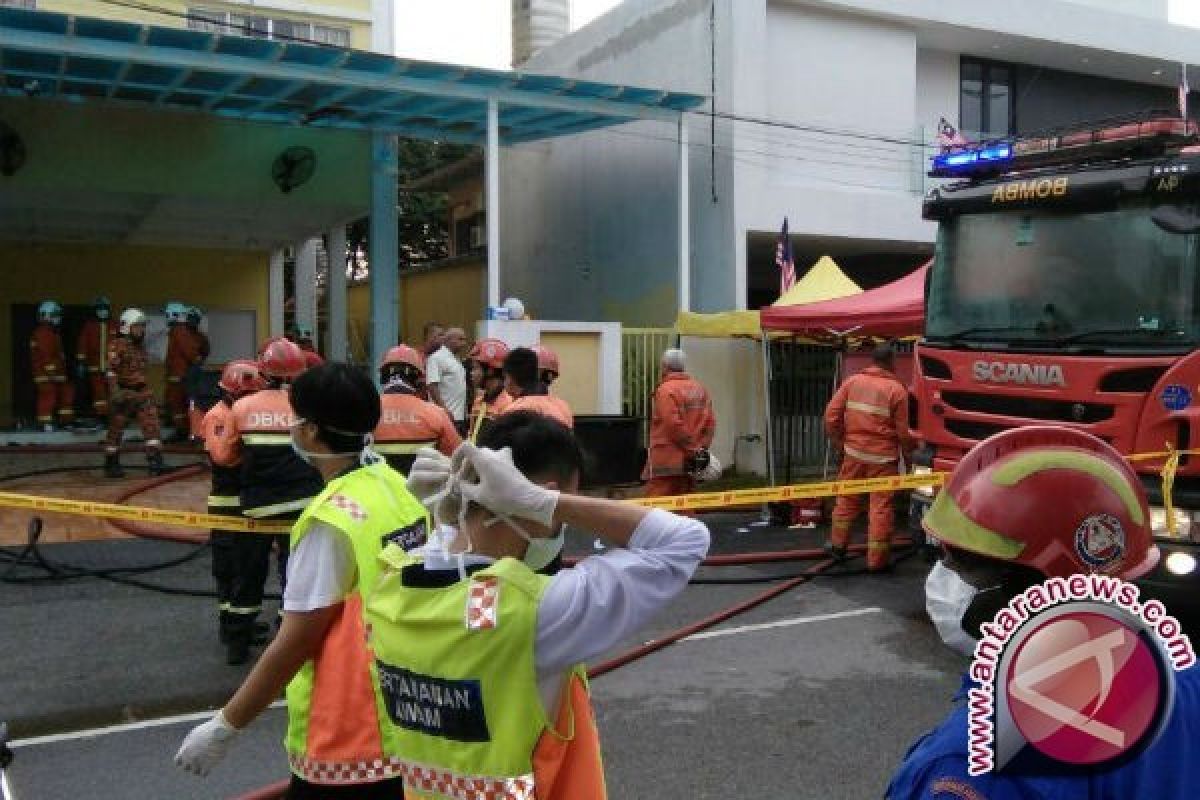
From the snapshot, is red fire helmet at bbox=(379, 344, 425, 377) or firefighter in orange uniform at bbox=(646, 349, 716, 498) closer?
red fire helmet at bbox=(379, 344, 425, 377)

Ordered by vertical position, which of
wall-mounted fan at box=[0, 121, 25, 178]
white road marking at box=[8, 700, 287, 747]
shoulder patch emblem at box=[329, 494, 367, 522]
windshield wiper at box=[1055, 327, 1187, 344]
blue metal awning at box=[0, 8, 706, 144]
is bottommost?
white road marking at box=[8, 700, 287, 747]

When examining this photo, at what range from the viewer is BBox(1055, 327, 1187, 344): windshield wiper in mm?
5855

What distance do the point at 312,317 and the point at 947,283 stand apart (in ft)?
49.4

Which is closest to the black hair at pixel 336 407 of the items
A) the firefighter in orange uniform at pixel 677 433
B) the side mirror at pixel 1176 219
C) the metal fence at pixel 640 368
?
the side mirror at pixel 1176 219

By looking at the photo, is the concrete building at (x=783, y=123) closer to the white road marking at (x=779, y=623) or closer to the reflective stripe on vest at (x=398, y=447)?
the white road marking at (x=779, y=623)

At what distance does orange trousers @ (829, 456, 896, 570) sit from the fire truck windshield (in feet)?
4.86

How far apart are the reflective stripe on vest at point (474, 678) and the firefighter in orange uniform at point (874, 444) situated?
21.9 ft

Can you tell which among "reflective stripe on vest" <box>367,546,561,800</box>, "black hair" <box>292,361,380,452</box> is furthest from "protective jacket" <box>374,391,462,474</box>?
"reflective stripe on vest" <box>367,546,561,800</box>

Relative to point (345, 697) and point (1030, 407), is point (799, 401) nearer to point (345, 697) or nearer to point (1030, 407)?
point (1030, 407)

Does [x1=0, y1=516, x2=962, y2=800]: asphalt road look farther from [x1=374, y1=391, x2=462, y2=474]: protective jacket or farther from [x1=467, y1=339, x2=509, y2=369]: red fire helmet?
[x1=467, y1=339, x2=509, y2=369]: red fire helmet

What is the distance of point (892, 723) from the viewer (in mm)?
4969

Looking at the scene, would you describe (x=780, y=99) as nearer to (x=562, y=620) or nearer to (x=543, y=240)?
(x=543, y=240)

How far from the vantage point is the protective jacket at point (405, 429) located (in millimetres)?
5758

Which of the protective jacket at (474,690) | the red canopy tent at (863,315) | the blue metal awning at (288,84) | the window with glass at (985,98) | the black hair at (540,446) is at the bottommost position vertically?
the protective jacket at (474,690)
